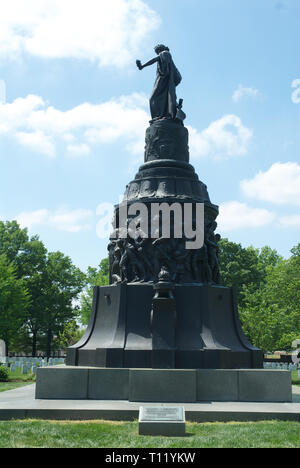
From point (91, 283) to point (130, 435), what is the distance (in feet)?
124

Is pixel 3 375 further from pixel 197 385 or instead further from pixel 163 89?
pixel 163 89

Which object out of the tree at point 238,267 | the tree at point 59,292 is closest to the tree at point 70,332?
the tree at point 59,292

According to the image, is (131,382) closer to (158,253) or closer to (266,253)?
(158,253)

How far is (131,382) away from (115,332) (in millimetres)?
2109

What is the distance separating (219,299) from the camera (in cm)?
1310

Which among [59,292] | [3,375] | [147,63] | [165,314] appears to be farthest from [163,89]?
[59,292]

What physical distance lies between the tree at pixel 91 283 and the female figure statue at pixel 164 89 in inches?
947

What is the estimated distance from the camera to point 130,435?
7730 millimetres

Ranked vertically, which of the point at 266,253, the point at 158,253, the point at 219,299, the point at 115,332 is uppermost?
the point at 266,253

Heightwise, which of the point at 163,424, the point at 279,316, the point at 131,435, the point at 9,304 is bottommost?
the point at 131,435

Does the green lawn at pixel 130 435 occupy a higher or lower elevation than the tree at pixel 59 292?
lower

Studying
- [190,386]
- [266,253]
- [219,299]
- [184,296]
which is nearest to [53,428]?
[190,386]

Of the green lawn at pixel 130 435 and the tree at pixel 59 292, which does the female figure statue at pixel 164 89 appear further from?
the tree at pixel 59 292

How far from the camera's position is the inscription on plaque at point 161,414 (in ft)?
26.1
